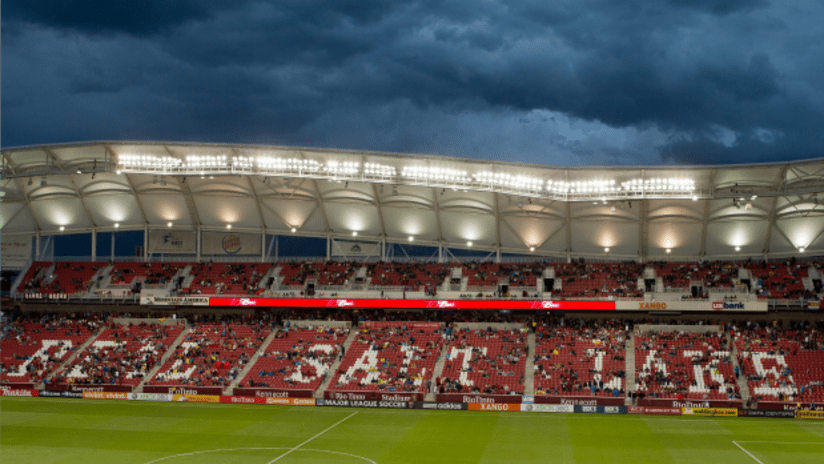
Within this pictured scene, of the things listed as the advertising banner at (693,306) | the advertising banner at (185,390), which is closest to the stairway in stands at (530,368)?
the advertising banner at (693,306)

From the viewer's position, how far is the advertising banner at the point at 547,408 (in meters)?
43.8

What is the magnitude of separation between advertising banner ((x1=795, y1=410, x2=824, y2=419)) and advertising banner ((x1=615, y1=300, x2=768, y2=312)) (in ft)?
34.0

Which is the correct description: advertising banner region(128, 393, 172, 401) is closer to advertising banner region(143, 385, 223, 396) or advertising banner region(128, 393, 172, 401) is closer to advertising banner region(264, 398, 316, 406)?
advertising banner region(143, 385, 223, 396)

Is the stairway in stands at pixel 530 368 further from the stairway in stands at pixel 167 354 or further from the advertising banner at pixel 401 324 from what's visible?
the stairway in stands at pixel 167 354

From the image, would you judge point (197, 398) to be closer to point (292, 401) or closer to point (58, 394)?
point (292, 401)

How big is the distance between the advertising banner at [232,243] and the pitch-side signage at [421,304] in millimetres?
6725

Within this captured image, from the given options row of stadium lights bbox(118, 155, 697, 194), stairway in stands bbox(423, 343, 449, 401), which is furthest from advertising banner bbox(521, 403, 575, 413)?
row of stadium lights bbox(118, 155, 697, 194)

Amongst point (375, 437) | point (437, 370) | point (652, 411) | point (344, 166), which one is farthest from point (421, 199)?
point (375, 437)

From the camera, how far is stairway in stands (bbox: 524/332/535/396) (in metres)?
46.3

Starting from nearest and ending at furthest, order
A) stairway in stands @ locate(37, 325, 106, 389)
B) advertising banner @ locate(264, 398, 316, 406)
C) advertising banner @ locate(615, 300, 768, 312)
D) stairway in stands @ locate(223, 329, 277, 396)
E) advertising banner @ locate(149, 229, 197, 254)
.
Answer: advertising banner @ locate(264, 398, 316, 406)
stairway in stands @ locate(223, 329, 277, 396)
advertising banner @ locate(615, 300, 768, 312)
stairway in stands @ locate(37, 325, 106, 389)
advertising banner @ locate(149, 229, 197, 254)

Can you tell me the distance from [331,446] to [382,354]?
1897 centimetres

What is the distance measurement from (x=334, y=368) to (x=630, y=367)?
839 inches

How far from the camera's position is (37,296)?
201 ft

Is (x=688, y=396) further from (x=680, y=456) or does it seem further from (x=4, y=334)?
(x=4, y=334)
